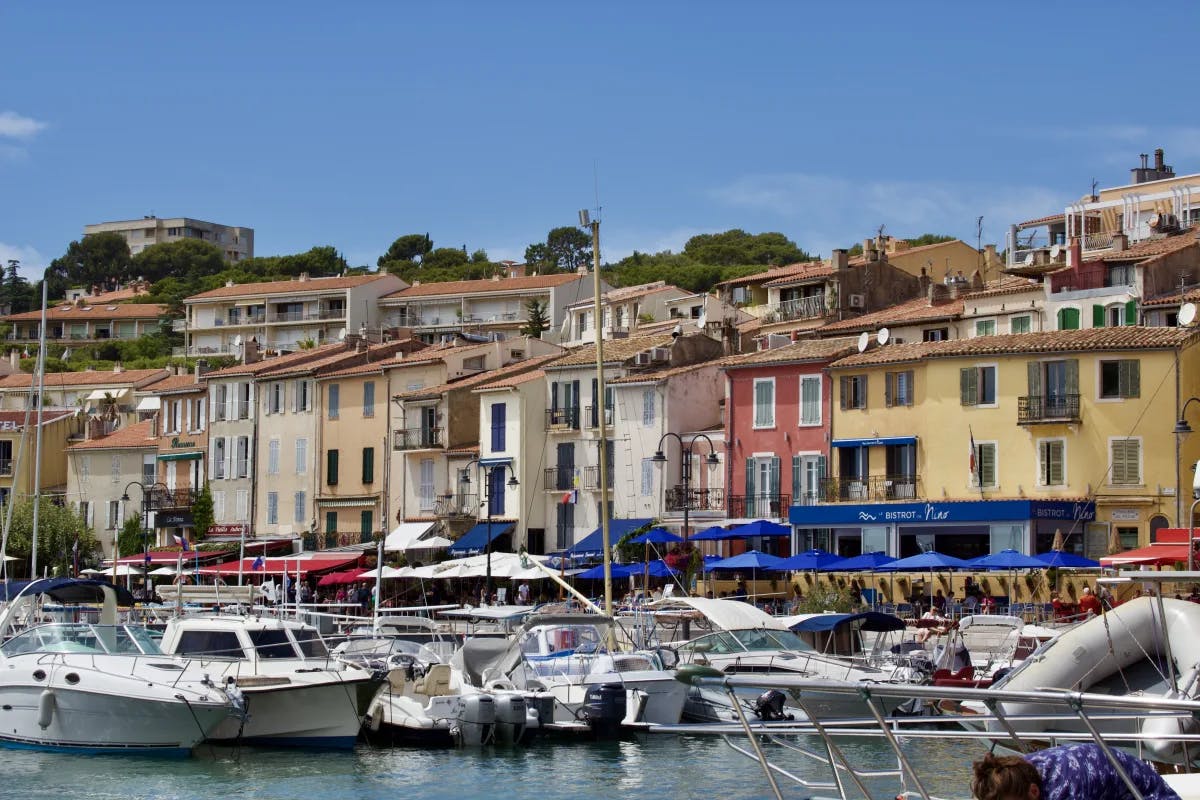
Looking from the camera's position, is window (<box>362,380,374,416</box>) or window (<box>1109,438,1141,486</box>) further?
window (<box>362,380,374,416</box>)

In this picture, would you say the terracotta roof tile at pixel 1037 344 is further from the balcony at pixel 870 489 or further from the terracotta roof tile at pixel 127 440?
the terracotta roof tile at pixel 127 440

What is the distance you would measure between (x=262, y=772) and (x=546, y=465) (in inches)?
1456

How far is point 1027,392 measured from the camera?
51.3 metres

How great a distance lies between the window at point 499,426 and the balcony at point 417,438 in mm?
3335

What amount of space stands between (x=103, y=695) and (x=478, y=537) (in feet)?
114

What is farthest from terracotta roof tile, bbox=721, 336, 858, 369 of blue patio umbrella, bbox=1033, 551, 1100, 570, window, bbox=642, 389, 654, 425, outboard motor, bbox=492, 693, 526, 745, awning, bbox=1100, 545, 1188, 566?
outboard motor, bbox=492, 693, 526, 745

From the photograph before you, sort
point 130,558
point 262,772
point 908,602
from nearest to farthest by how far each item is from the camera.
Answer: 1. point 262,772
2. point 908,602
3. point 130,558

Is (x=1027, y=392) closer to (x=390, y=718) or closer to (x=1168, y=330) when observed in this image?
(x=1168, y=330)

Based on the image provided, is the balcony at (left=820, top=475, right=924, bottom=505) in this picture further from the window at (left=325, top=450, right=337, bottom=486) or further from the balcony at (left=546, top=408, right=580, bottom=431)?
the window at (left=325, top=450, right=337, bottom=486)

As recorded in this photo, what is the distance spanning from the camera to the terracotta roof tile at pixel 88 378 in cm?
10681

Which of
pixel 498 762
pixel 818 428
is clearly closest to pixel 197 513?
pixel 818 428

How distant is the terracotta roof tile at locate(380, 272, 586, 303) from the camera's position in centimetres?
11825

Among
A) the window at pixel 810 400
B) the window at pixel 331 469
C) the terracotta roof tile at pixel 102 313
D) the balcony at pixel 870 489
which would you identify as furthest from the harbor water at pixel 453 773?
the terracotta roof tile at pixel 102 313

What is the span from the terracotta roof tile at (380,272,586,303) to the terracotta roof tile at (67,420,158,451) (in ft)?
116
